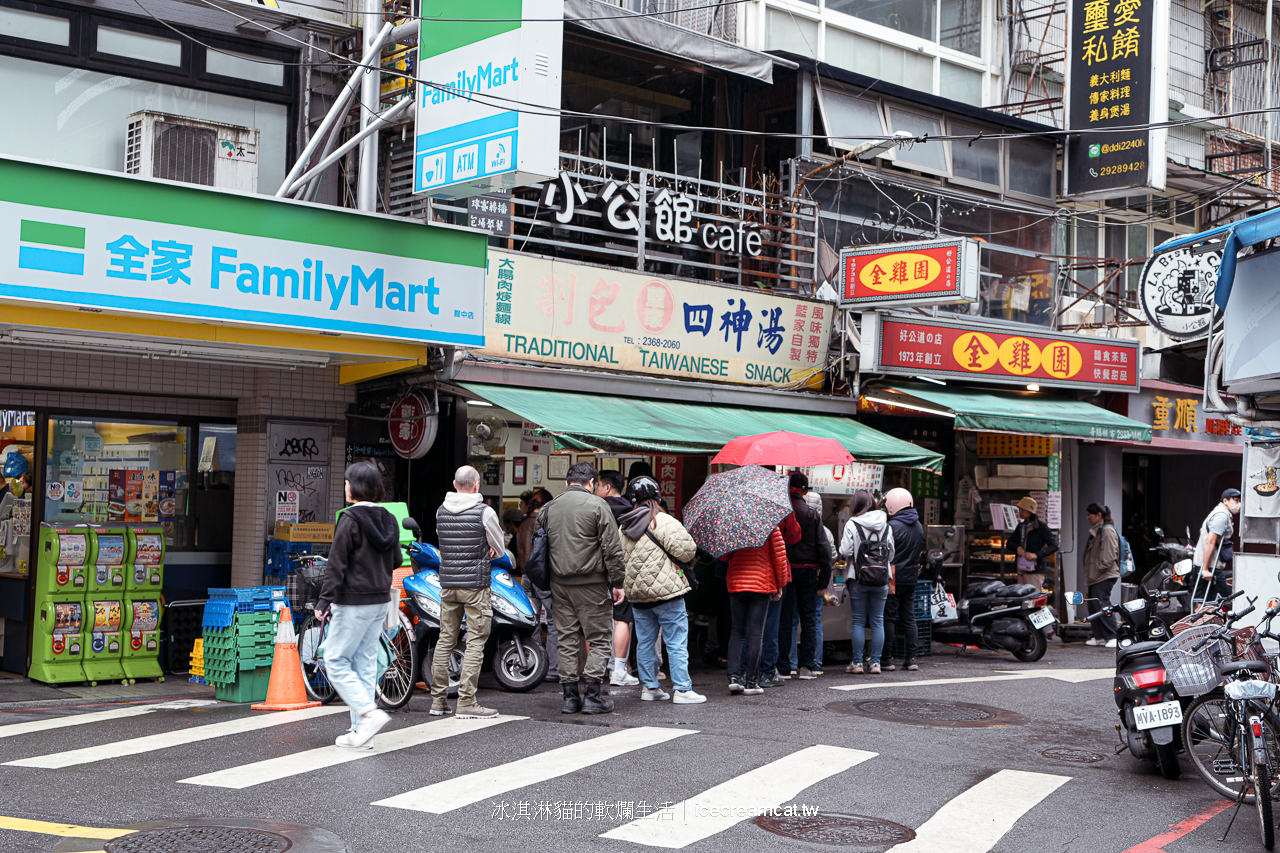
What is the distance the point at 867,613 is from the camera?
12.7 meters

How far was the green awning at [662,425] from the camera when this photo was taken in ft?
37.9

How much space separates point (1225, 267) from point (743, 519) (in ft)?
14.1

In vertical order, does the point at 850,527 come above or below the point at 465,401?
below

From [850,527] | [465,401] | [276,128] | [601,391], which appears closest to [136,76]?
[276,128]

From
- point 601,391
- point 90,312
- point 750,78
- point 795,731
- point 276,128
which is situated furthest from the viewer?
point 750,78

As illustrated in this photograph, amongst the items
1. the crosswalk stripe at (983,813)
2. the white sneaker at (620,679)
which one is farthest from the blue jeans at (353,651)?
the crosswalk stripe at (983,813)

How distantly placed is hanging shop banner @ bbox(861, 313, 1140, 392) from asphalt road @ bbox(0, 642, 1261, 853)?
19.6 ft

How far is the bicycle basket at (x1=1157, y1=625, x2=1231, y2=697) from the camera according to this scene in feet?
24.6

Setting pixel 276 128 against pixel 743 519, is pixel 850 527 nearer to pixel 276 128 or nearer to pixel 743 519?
pixel 743 519

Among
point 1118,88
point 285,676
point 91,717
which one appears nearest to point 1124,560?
point 1118,88

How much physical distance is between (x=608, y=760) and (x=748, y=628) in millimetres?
3192

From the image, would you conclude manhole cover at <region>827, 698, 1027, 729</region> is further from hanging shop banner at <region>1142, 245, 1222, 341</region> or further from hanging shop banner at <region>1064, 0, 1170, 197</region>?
hanging shop banner at <region>1064, 0, 1170, 197</region>

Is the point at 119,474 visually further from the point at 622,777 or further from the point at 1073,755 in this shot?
the point at 1073,755

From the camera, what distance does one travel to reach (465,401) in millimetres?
13102
